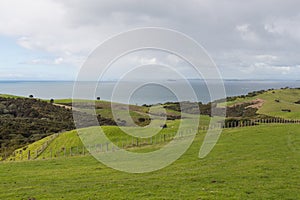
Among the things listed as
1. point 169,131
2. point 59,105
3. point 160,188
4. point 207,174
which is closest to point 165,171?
point 207,174

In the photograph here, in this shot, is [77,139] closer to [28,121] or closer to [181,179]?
[181,179]

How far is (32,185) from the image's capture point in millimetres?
18500

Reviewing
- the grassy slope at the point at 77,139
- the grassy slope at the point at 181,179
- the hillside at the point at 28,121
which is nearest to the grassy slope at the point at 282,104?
the grassy slope at the point at 77,139

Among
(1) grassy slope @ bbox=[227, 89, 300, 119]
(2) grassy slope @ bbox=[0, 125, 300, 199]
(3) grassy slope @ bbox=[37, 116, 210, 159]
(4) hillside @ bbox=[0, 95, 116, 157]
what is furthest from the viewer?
(1) grassy slope @ bbox=[227, 89, 300, 119]

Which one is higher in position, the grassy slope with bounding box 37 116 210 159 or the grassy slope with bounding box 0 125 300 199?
the grassy slope with bounding box 0 125 300 199

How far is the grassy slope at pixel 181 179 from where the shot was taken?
15.3 meters

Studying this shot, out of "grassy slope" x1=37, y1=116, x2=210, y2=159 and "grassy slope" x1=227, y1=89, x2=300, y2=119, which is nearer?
"grassy slope" x1=37, y1=116, x2=210, y2=159

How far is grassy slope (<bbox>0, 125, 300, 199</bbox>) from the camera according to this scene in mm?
15312

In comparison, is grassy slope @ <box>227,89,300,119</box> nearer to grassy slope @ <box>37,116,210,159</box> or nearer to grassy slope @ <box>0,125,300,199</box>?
grassy slope @ <box>37,116,210,159</box>

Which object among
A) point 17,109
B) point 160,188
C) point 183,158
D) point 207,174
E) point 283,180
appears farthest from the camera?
point 17,109

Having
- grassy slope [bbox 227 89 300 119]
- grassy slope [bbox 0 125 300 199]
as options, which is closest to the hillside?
grassy slope [bbox 0 125 300 199]

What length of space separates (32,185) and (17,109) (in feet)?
337

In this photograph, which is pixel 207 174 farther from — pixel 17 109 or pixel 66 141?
pixel 17 109

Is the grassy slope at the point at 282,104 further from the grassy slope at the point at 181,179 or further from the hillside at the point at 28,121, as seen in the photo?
the grassy slope at the point at 181,179
